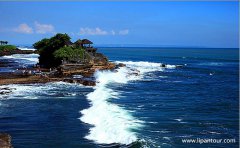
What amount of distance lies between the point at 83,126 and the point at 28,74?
27281 millimetres

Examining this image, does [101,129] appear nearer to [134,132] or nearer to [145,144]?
[134,132]

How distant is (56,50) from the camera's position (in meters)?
62.5

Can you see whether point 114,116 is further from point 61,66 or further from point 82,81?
point 61,66

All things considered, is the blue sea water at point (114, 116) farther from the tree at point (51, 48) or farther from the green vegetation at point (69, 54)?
the tree at point (51, 48)

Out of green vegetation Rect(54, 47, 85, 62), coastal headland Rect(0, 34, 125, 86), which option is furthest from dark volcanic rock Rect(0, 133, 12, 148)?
green vegetation Rect(54, 47, 85, 62)

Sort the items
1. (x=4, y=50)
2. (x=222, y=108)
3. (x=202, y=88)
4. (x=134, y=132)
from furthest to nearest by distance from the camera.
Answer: (x=4, y=50), (x=202, y=88), (x=222, y=108), (x=134, y=132)

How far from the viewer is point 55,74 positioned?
51.2m

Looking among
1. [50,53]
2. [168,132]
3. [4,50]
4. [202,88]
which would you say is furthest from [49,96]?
[4,50]

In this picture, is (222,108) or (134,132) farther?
(222,108)

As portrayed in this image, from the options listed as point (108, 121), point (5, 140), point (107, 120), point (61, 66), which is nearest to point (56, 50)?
point (61, 66)

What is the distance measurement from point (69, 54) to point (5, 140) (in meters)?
40.0

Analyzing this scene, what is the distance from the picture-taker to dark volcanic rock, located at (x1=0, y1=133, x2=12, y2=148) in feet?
63.7

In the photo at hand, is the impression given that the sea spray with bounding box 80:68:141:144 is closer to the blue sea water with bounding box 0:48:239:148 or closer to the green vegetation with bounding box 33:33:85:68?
the blue sea water with bounding box 0:48:239:148

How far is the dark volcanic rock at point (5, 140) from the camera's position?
765 inches
